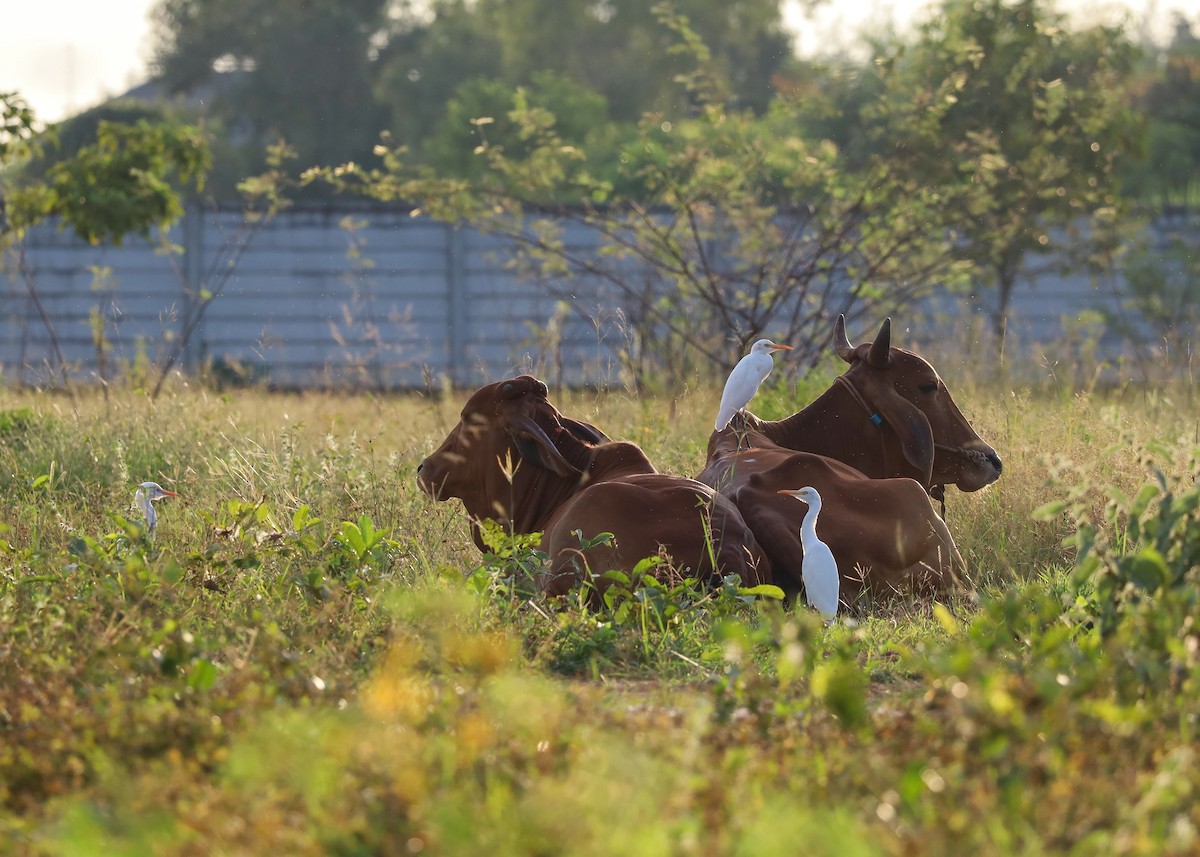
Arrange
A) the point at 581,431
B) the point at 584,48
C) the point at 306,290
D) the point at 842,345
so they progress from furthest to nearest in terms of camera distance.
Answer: the point at 584,48 → the point at 306,290 → the point at 842,345 → the point at 581,431

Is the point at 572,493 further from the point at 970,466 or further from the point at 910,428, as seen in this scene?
the point at 970,466

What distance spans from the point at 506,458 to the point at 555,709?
2.52m

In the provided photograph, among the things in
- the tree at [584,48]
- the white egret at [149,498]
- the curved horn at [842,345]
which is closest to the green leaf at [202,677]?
the white egret at [149,498]

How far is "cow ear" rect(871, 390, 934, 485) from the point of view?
600cm

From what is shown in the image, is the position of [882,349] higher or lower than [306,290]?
higher

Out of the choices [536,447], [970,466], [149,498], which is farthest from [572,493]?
[149,498]

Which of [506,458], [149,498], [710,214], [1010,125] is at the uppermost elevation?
[1010,125]

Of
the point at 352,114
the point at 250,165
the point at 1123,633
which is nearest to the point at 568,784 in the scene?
the point at 1123,633

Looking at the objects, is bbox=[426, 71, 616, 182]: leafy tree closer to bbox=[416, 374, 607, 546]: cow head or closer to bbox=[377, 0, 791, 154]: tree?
bbox=[377, 0, 791, 154]: tree

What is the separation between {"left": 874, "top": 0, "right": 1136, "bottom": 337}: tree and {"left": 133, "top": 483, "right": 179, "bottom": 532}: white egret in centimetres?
608

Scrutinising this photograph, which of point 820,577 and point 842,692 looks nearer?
point 842,692

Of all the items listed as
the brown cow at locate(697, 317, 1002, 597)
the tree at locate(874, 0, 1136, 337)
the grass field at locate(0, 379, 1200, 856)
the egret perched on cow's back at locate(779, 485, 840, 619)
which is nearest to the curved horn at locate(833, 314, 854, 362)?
the brown cow at locate(697, 317, 1002, 597)

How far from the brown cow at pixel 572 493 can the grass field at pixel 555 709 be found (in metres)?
0.18

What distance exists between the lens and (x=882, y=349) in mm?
6039
